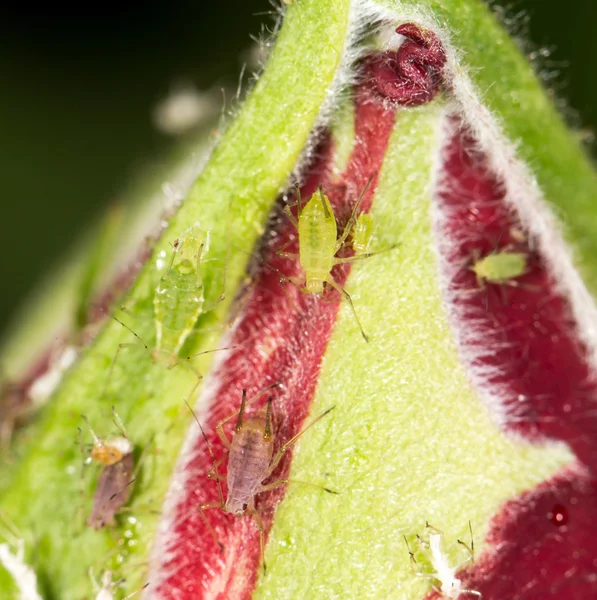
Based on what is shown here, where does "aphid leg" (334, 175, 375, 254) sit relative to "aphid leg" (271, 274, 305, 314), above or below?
above

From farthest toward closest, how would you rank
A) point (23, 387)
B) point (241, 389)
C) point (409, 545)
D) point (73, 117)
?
point (73, 117)
point (23, 387)
point (241, 389)
point (409, 545)

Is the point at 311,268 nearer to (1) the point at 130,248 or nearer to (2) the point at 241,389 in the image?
(2) the point at 241,389

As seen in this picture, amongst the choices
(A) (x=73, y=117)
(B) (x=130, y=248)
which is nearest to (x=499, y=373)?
(B) (x=130, y=248)

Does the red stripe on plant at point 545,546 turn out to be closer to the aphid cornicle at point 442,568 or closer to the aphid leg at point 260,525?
the aphid cornicle at point 442,568

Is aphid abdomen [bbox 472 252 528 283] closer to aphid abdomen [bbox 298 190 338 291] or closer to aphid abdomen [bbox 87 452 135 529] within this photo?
aphid abdomen [bbox 298 190 338 291]

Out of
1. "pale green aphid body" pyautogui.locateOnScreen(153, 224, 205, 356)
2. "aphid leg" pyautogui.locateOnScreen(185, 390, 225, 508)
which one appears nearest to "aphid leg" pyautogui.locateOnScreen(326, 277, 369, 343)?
"pale green aphid body" pyautogui.locateOnScreen(153, 224, 205, 356)

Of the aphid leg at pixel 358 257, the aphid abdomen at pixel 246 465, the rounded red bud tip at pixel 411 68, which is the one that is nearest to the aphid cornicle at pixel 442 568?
the aphid abdomen at pixel 246 465
